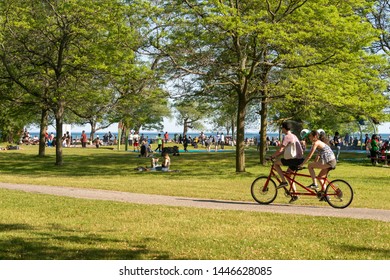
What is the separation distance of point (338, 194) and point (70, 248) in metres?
7.37

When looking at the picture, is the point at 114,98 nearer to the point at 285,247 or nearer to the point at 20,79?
the point at 20,79

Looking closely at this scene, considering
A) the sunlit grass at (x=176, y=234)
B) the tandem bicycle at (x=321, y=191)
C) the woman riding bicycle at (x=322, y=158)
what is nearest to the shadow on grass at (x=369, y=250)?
the sunlit grass at (x=176, y=234)

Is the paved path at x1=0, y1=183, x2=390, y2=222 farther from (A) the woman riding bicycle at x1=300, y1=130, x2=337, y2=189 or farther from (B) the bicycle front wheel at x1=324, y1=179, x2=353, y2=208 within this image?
(A) the woman riding bicycle at x1=300, y1=130, x2=337, y2=189

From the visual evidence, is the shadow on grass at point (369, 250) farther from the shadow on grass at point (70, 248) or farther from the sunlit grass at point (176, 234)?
the shadow on grass at point (70, 248)

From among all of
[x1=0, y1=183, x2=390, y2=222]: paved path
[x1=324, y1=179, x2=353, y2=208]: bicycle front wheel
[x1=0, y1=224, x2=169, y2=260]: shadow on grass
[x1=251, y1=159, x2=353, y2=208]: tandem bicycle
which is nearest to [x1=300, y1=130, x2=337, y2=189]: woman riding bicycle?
[x1=251, y1=159, x2=353, y2=208]: tandem bicycle

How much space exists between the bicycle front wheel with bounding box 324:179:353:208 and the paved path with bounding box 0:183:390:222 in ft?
0.64

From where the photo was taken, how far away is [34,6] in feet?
103

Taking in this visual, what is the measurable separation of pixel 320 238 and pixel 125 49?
1871 centimetres

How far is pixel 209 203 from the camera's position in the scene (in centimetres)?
1430

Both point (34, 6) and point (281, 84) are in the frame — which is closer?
point (281, 84)

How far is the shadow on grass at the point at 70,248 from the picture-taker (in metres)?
7.71

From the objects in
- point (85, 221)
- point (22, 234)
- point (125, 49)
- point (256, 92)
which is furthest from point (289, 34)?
point (22, 234)

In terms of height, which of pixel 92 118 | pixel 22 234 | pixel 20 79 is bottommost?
pixel 22 234

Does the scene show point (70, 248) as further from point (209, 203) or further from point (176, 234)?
point (209, 203)
